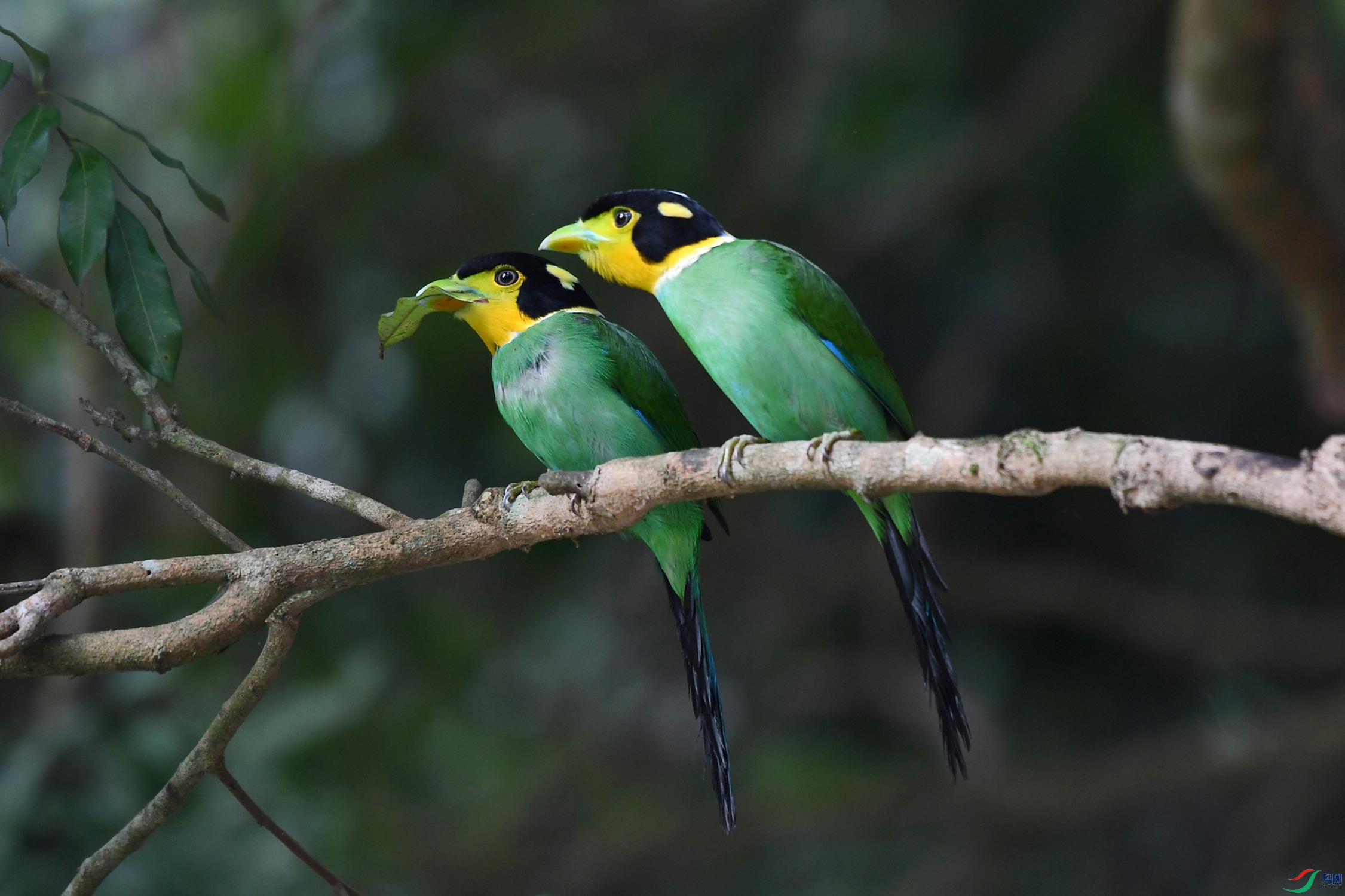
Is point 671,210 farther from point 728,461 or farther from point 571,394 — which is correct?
point 728,461

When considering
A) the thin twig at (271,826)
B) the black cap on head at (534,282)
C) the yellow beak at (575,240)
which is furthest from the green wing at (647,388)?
the thin twig at (271,826)

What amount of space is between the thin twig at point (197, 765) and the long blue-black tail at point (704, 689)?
2.43 feet

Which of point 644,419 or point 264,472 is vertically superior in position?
point 644,419

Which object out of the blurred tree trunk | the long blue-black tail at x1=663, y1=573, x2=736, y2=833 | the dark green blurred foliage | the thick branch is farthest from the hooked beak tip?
the dark green blurred foliage

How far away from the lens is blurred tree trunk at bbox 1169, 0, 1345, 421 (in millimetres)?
3416

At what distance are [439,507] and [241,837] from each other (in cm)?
187

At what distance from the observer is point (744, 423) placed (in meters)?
5.04

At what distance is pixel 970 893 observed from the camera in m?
5.14

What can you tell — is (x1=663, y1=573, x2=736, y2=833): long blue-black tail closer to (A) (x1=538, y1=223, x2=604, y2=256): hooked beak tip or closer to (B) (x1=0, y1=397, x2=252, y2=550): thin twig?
(A) (x1=538, y1=223, x2=604, y2=256): hooked beak tip

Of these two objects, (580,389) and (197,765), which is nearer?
(197,765)

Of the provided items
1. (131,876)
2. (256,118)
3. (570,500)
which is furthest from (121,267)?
(256,118)

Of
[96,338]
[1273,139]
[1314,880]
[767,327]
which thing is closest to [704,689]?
[767,327]

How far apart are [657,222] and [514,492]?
Answer: 57 cm

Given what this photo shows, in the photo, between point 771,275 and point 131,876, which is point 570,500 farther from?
point 131,876
